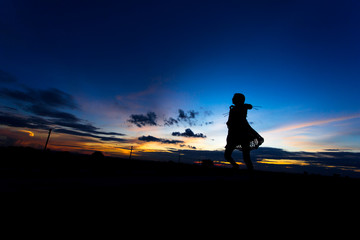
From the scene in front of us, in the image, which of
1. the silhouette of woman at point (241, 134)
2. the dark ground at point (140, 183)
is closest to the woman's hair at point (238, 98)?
the silhouette of woman at point (241, 134)

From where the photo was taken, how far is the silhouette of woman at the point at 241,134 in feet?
14.7

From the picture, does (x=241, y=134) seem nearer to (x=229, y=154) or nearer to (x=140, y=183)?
(x=229, y=154)

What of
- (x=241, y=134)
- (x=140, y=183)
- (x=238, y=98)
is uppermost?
(x=238, y=98)

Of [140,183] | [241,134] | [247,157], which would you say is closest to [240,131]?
[241,134]

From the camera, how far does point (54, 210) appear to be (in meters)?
1.04

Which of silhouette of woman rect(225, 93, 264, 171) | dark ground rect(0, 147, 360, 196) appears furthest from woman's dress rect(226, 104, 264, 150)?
dark ground rect(0, 147, 360, 196)

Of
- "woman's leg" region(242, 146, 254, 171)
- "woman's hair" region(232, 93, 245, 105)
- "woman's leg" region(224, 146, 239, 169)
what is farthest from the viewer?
"woman's hair" region(232, 93, 245, 105)

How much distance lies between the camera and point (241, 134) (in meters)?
4.46

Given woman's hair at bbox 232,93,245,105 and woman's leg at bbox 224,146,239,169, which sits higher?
woman's hair at bbox 232,93,245,105

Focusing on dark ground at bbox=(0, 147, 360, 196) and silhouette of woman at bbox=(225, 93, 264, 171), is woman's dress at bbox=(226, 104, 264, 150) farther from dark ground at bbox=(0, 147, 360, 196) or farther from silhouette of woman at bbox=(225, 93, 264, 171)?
dark ground at bbox=(0, 147, 360, 196)

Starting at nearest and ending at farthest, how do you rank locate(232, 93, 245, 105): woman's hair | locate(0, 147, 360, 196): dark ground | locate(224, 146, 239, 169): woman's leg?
1. locate(0, 147, 360, 196): dark ground
2. locate(224, 146, 239, 169): woman's leg
3. locate(232, 93, 245, 105): woman's hair

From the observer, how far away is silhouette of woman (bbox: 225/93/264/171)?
4473 millimetres

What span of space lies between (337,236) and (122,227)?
1284 millimetres

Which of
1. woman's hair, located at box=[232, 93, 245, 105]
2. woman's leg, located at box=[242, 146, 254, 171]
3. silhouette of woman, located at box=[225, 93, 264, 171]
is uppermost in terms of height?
woman's hair, located at box=[232, 93, 245, 105]
